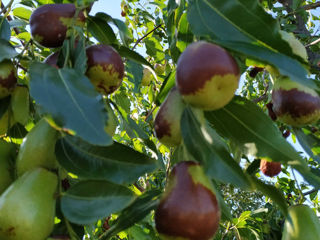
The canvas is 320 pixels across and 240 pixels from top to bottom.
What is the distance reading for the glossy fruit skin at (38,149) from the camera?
2.47 feet

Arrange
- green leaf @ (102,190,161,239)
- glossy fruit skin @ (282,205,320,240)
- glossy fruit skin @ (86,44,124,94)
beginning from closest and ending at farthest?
green leaf @ (102,190,161,239) < glossy fruit skin @ (86,44,124,94) < glossy fruit skin @ (282,205,320,240)

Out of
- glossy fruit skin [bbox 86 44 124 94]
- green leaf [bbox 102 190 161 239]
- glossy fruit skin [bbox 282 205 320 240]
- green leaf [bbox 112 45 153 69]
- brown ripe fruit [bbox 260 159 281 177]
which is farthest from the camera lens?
brown ripe fruit [bbox 260 159 281 177]

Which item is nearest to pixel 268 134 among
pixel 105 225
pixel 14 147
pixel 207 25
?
pixel 207 25

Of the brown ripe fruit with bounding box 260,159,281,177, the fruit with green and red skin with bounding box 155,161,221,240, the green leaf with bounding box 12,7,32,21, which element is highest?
the fruit with green and red skin with bounding box 155,161,221,240

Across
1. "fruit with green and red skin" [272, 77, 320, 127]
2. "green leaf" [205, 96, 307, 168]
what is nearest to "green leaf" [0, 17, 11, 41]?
"green leaf" [205, 96, 307, 168]

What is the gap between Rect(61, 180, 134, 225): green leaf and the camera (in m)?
Answer: 0.63

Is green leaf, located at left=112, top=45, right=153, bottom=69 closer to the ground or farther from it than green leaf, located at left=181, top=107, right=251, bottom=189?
closer to the ground

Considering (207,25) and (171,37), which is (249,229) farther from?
(207,25)

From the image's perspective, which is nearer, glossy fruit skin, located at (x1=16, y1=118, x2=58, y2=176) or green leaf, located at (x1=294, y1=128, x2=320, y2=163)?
glossy fruit skin, located at (x1=16, y1=118, x2=58, y2=176)

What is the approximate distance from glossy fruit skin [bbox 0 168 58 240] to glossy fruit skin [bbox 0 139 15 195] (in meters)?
0.09

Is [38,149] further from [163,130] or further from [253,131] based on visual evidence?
[253,131]

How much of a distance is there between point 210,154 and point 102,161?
20 cm

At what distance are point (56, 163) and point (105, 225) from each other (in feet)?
5.98

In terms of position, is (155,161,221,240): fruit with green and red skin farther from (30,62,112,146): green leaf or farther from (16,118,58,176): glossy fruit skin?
(16,118,58,176): glossy fruit skin
